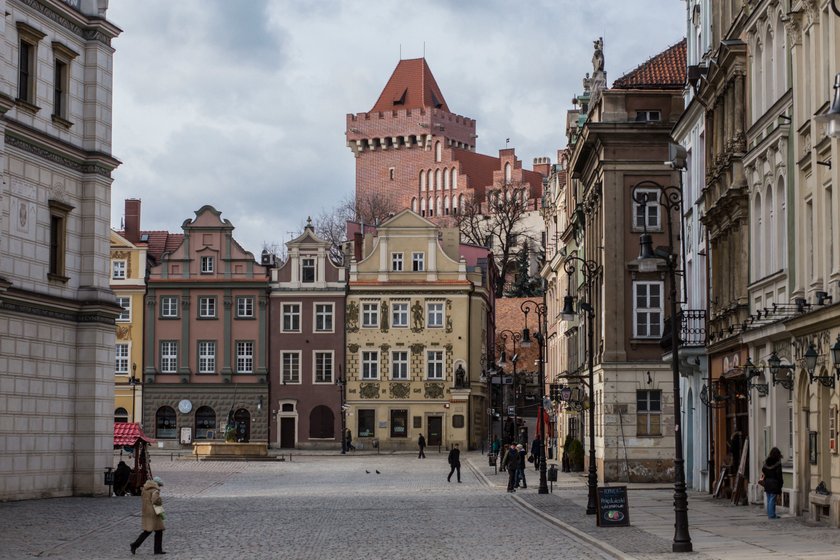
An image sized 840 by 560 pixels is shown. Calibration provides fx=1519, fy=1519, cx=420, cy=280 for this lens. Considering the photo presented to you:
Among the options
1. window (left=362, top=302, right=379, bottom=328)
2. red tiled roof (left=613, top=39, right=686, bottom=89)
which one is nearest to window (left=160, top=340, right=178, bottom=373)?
window (left=362, top=302, right=379, bottom=328)

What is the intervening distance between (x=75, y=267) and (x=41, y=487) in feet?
19.0

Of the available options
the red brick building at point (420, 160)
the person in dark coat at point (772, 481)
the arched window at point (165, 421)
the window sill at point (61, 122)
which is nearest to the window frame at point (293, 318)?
the arched window at point (165, 421)

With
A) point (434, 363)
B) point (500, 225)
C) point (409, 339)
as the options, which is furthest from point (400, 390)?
point (500, 225)

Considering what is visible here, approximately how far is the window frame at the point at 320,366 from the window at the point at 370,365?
5.84 feet

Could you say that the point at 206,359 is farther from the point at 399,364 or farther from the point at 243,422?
the point at 399,364

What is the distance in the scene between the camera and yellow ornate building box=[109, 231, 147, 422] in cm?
8656

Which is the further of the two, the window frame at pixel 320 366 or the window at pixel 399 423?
the window frame at pixel 320 366

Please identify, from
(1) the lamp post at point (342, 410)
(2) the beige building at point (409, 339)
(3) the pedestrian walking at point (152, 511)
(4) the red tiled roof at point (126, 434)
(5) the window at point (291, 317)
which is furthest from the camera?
(5) the window at point (291, 317)

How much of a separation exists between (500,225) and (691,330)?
3568 inches

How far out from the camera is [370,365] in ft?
286

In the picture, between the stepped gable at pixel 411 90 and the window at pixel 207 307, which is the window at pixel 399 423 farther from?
the stepped gable at pixel 411 90

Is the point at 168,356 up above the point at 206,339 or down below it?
below

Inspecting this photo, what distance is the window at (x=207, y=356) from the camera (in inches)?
3403

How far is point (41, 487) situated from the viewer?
3828 centimetres
